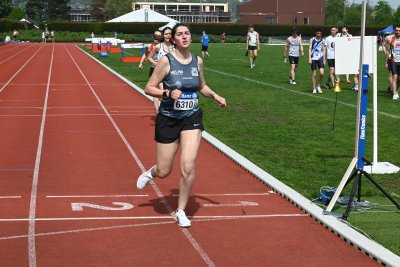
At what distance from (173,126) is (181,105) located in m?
0.26

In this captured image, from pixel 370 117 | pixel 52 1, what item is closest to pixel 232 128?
pixel 370 117

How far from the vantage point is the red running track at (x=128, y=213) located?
6664 mm

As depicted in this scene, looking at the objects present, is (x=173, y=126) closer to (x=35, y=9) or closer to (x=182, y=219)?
(x=182, y=219)

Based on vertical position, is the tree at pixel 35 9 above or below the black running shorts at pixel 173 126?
above

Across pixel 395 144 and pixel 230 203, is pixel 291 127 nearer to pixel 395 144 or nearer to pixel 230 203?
pixel 395 144

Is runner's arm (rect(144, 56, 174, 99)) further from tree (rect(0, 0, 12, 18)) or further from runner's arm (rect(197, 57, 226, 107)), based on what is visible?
tree (rect(0, 0, 12, 18))

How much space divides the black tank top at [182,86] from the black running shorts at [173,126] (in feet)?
0.17

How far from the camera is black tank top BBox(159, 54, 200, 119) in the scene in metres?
7.57

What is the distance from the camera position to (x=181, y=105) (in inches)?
298

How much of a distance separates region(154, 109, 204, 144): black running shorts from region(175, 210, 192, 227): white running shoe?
0.75m

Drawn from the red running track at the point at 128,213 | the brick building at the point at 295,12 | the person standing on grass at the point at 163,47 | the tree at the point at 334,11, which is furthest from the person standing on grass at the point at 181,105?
the tree at the point at 334,11

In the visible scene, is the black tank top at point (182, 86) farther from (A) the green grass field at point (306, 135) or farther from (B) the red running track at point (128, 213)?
(A) the green grass field at point (306, 135)

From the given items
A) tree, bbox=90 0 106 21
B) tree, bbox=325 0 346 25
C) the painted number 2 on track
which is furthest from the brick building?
the painted number 2 on track

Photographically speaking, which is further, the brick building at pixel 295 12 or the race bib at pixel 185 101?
the brick building at pixel 295 12
